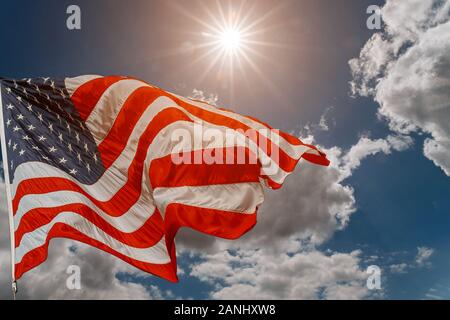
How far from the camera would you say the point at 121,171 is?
36.7 feet

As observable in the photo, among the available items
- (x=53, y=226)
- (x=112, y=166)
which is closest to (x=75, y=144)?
(x=112, y=166)

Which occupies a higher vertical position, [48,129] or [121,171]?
[48,129]

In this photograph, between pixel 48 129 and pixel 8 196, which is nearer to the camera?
pixel 8 196

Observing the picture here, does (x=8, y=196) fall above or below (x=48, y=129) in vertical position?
below

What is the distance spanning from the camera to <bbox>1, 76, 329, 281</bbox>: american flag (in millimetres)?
10008

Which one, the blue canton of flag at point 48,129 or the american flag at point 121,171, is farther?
the blue canton of flag at point 48,129

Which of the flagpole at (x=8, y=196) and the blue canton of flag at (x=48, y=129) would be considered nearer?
the flagpole at (x=8, y=196)

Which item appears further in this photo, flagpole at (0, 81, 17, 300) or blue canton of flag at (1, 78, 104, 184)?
blue canton of flag at (1, 78, 104, 184)

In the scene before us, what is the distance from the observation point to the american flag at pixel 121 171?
394 inches

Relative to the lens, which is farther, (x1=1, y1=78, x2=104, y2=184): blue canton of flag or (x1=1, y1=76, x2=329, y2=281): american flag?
(x1=1, y1=78, x2=104, y2=184): blue canton of flag

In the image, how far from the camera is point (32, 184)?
11.1m

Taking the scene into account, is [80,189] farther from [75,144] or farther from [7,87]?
[7,87]

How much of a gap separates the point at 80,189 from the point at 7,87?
12.0ft
